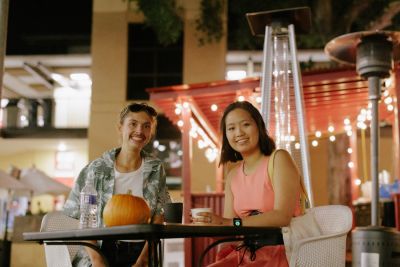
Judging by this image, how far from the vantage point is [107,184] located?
363 centimetres

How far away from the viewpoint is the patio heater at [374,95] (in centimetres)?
455

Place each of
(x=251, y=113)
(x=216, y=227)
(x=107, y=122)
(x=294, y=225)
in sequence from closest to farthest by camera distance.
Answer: (x=216, y=227) < (x=294, y=225) < (x=251, y=113) < (x=107, y=122)

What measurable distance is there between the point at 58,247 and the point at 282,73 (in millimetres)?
4076

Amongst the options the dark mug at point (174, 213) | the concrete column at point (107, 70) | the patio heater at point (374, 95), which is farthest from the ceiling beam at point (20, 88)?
the dark mug at point (174, 213)

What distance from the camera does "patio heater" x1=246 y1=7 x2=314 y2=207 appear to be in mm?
6410

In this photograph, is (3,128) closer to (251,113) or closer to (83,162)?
(83,162)

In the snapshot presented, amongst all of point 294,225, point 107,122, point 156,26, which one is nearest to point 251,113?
point 294,225

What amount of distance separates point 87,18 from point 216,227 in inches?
664

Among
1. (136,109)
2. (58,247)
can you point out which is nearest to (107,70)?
(136,109)

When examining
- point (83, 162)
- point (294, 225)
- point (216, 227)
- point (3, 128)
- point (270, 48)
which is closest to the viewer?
point (216, 227)

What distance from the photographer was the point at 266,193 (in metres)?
3.19

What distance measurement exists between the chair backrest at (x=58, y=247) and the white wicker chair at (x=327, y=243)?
135 centimetres

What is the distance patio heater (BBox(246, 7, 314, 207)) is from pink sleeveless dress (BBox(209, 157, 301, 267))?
3.07 meters

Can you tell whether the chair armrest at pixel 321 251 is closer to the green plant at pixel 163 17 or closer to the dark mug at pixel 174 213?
the dark mug at pixel 174 213
